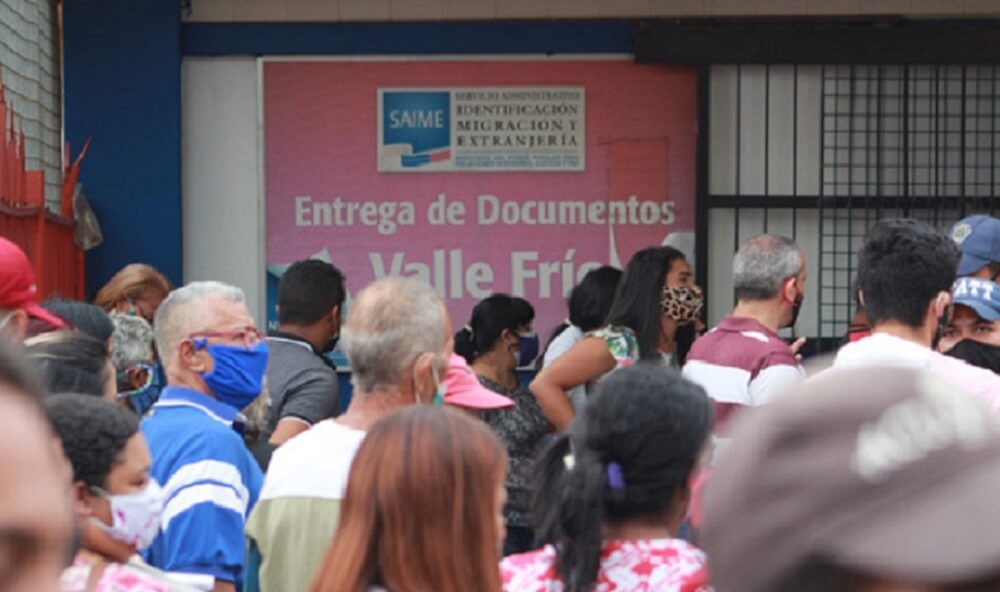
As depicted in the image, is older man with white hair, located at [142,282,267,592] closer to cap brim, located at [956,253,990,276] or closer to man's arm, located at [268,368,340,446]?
man's arm, located at [268,368,340,446]

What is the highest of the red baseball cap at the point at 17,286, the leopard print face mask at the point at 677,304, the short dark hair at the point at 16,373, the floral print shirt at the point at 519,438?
the short dark hair at the point at 16,373

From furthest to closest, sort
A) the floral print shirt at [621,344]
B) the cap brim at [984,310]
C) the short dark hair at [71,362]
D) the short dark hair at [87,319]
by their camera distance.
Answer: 1. the floral print shirt at [621,344]
2. the short dark hair at [87,319]
3. the cap brim at [984,310]
4. the short dark hair at [71,362]

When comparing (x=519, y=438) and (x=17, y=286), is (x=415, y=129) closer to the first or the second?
(x=519, y=438)

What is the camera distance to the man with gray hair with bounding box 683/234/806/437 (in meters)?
4.55

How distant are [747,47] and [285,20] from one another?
7.76ft

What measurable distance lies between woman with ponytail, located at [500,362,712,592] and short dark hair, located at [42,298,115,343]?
174 centimetres

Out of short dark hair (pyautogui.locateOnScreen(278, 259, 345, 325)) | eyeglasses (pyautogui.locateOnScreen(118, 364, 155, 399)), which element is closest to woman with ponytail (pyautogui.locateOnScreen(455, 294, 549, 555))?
short dark hair (pyautogui.locateOnScreen(278, 259, 345, 325))

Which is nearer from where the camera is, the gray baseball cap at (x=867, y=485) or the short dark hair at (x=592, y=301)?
the gray baseball cap at (x=867, y=485)

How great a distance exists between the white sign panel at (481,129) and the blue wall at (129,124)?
1107 millimetres

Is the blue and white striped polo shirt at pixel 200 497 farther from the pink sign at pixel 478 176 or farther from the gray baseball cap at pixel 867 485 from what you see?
the pink sign at pixel 478 176

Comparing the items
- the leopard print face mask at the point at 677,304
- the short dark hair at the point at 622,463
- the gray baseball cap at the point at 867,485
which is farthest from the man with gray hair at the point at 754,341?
the gray baseball cap at the point at 867,485

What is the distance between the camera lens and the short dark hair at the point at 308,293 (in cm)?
504

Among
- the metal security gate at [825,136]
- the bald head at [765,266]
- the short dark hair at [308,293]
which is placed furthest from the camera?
the metal security gate at [825,136]

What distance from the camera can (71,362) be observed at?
3191mm
